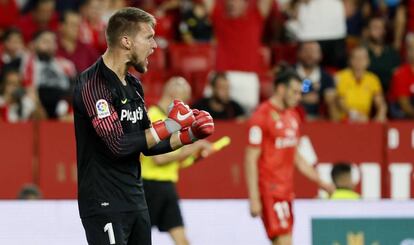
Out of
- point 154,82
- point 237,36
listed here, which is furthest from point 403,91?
point 154,82

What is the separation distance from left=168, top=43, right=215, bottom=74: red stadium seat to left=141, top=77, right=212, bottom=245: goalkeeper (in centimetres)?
462

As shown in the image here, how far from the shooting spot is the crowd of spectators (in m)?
13.4

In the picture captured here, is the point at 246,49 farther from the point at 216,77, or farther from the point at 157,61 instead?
the point at 157,61

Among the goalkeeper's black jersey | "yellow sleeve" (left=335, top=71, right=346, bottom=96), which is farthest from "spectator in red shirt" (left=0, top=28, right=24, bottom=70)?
the goalkeeper's black jersey

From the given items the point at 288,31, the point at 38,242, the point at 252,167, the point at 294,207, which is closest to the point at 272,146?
the point at 252,167

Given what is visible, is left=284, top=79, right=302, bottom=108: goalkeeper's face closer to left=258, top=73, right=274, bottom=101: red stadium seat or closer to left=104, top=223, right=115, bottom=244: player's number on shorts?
left=258, top=73, right=274, bottom=101: red stadium seat

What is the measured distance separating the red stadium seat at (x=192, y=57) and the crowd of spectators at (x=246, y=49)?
0.08m

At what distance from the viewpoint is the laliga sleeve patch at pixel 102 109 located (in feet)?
20.2

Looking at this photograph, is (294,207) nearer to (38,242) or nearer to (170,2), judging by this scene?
(38,242)

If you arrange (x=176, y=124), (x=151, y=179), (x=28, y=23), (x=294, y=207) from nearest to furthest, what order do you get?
1. (x=176, y=124)
2. (x=294, y=207)
3. (x=151, y=179)
4. (x=28, y=23)

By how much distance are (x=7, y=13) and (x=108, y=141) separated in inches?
368

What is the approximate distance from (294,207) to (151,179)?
52.6 inches

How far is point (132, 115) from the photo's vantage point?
6.37 meters

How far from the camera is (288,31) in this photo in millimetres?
15062
